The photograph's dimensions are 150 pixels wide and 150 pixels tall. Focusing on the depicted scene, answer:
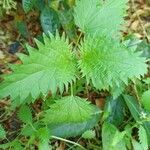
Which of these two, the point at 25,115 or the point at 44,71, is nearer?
the point at 44,71

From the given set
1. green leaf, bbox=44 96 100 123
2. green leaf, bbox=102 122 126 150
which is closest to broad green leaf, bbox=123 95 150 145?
green leaf, bbox=102 122 126 150

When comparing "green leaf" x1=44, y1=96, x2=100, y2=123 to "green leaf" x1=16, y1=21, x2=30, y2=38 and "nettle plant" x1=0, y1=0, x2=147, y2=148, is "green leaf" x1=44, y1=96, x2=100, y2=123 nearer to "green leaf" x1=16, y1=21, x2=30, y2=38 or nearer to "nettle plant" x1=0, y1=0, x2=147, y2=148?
"nettle plant" x1=0, y1=0, x2=147, y2=148

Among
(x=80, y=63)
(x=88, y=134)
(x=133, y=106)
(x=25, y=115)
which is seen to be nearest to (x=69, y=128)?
(x=88, y=134)

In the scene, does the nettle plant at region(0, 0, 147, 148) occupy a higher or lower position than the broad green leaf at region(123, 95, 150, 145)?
higher

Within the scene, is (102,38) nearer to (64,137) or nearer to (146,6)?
(64,137)

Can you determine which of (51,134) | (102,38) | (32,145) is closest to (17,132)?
(32,145)

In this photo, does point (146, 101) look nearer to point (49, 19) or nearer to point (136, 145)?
point (136, 145)
